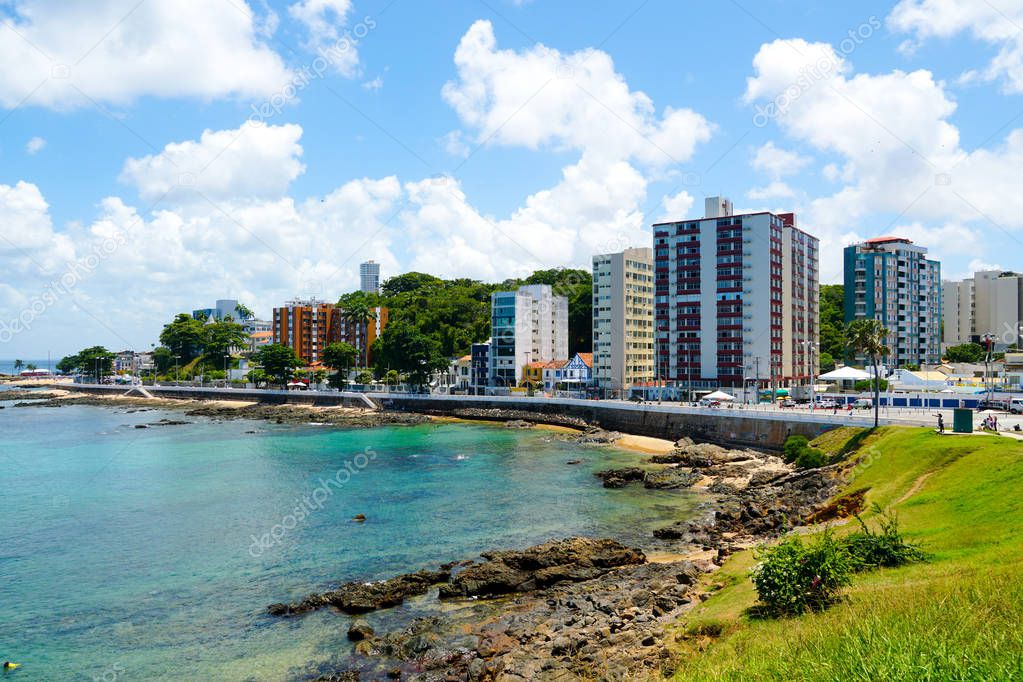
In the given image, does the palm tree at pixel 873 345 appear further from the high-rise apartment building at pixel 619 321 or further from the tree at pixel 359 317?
the tree at pixel 359 317

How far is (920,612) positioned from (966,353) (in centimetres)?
17162

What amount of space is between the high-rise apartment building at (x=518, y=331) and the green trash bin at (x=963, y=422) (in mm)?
94373

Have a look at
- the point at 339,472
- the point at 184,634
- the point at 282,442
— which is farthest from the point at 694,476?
the point at 282,442

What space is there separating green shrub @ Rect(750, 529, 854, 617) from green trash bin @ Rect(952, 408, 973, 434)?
32.9 meters

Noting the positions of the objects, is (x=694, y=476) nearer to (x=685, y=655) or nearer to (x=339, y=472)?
(x=339, y=472)

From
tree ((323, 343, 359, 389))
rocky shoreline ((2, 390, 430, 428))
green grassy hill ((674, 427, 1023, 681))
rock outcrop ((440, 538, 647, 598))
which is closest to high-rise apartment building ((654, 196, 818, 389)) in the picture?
rocky shoreline ((2, 390, 430, 428))

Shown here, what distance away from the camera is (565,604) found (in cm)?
3262

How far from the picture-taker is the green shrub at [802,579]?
23703 millimetres

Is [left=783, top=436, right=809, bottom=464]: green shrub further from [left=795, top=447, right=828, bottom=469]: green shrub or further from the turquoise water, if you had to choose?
the turquoise water

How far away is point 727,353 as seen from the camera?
374ft

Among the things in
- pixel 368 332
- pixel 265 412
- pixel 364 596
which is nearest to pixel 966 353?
pixel 368 332

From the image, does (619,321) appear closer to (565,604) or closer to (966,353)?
(966,353)

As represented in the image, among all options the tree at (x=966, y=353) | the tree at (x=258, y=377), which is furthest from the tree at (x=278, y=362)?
the tree at (x=966, y=353)

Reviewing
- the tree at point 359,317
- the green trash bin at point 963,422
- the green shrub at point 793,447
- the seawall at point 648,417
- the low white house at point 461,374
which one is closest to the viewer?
the green trash bin at point 963,422
